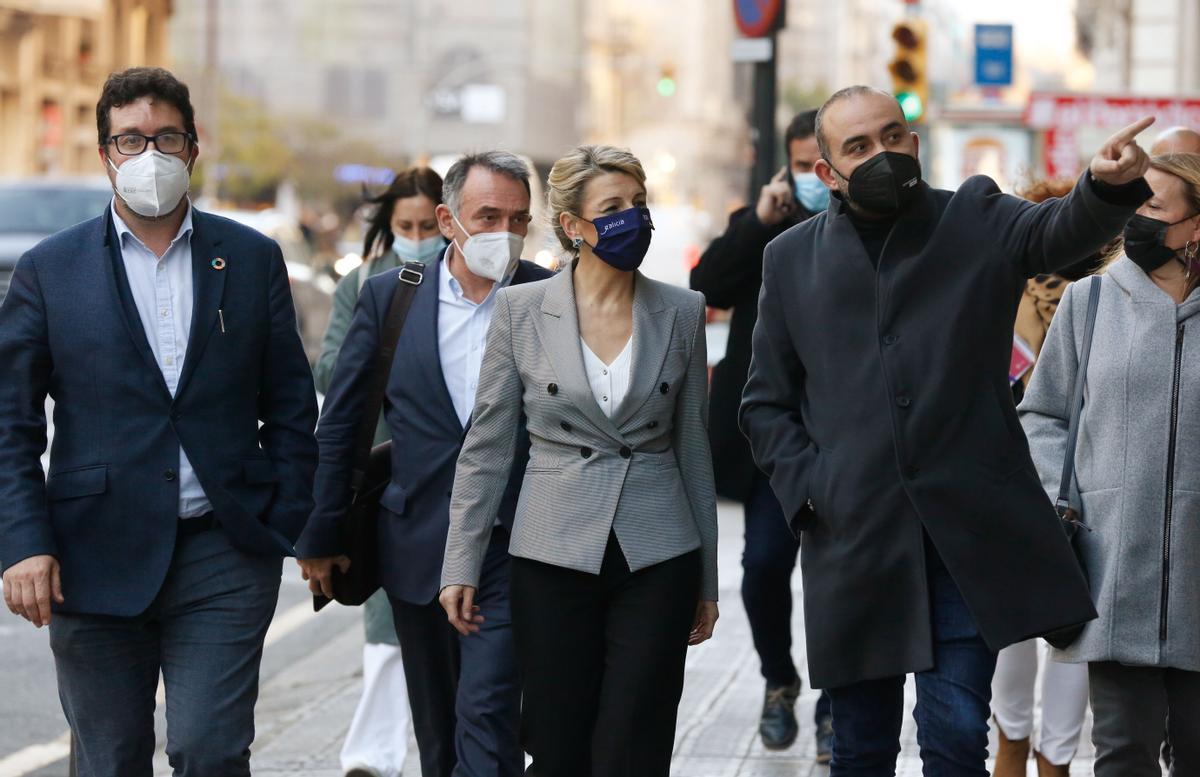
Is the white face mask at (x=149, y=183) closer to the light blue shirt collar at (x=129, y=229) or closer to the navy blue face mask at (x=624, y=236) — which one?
the light blue shirt collar at (x=129, y=229)

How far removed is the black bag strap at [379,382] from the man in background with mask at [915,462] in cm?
141

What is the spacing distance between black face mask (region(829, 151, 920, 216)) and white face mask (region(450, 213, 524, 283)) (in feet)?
4.49

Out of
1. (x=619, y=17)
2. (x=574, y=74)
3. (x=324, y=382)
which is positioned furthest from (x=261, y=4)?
(x=324, y=382)

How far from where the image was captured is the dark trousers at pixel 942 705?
4.45 meters

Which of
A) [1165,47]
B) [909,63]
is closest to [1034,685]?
[909,63]

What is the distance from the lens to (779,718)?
22.6 feet

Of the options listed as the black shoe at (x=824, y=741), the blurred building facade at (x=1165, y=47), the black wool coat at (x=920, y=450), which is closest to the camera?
the black wool coat at (x=920, y=450)

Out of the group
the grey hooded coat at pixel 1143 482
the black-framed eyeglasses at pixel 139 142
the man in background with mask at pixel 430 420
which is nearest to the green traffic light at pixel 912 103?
the man in background with mask at pixel 430 420

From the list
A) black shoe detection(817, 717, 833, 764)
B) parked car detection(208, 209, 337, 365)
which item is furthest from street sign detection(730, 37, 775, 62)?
parked car detection(208, 209, 337, 365)

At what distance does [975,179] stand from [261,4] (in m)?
101

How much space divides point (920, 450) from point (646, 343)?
0.75 m

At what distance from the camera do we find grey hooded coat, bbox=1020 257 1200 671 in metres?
4.74

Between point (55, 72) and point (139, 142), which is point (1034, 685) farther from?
point (55, 72)

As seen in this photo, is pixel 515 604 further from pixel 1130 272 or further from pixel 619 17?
pixel 619 17
